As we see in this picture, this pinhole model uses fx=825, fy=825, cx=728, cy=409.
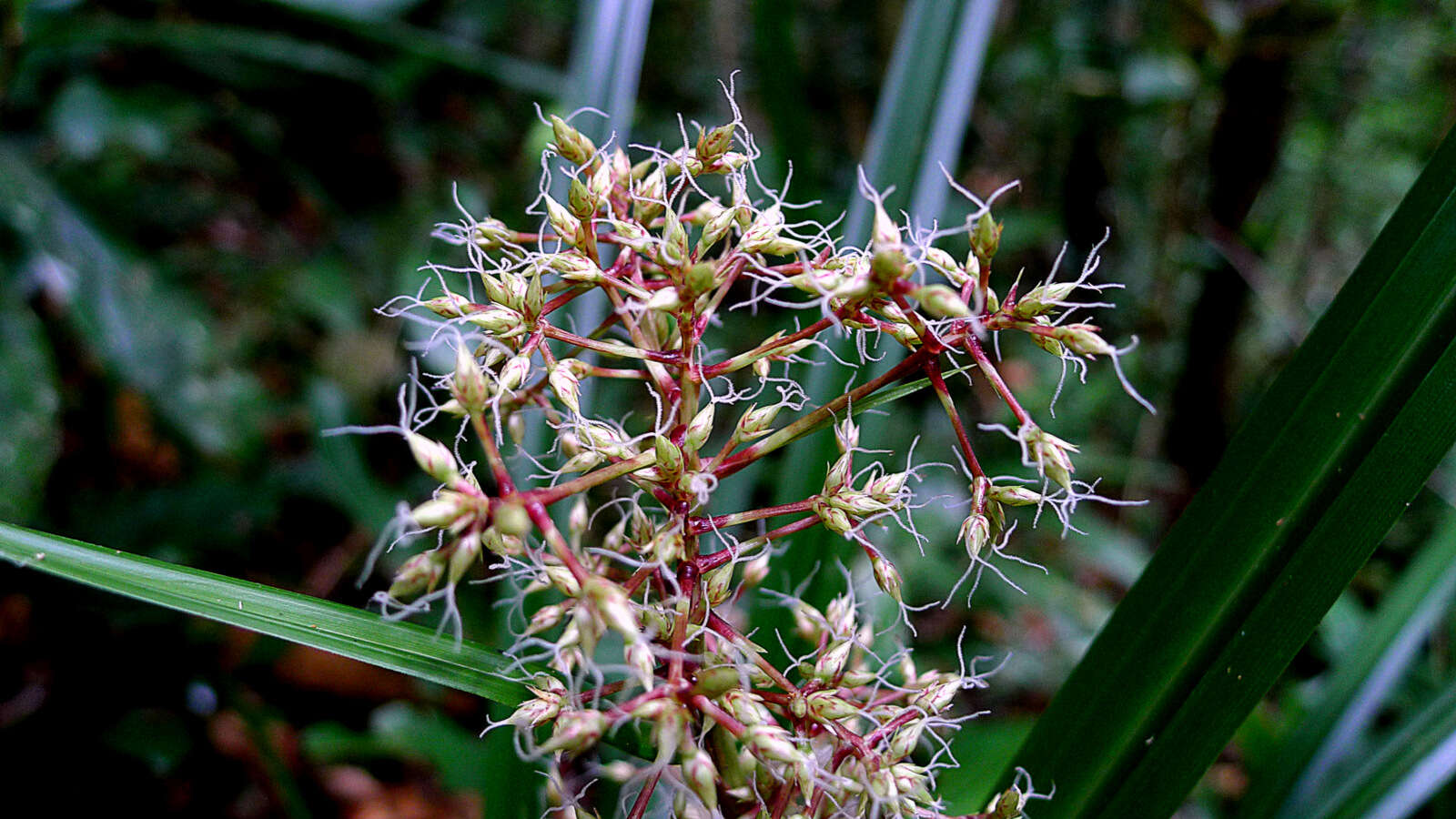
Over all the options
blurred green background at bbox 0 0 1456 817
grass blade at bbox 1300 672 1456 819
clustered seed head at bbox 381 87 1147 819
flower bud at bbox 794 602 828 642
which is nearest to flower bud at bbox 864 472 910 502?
clustered seed head at bbox 381 87 1147 819

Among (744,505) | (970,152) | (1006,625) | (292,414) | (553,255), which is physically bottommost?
(292,414)

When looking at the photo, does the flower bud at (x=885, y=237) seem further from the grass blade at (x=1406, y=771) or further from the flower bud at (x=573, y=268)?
the grass blade at (x=1406, y=771)

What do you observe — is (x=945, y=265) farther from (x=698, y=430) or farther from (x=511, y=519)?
(x=511, y=519)

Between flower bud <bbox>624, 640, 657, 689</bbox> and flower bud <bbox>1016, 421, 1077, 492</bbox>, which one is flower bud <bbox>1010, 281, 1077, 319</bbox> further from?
flower bud <bbox>624, 640, 657, 689</bbox>

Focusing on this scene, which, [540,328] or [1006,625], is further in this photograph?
[1006,625]

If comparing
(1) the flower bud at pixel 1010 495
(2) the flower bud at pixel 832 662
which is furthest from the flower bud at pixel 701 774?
(1) the flower bud at pixel 1010 495

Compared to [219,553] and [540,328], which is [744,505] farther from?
[219,553]

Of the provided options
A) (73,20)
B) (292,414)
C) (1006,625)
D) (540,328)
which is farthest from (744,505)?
(292,414)

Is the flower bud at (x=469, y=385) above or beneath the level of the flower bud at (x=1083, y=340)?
beneath
